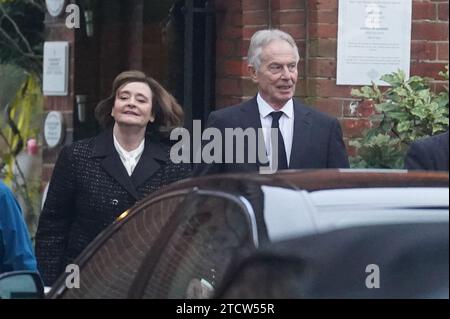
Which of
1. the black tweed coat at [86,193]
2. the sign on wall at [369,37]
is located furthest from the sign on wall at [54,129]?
the black tweed coat at [86,193]

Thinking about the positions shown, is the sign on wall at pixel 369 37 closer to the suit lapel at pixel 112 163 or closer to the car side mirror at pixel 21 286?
the suit lapel at pixel 112 163

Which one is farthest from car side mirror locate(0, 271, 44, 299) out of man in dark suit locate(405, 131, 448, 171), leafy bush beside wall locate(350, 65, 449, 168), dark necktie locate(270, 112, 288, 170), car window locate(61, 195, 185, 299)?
leafy bush beside wall locate(350, 65, 449, 168)

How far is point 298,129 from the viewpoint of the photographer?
21.1 feet

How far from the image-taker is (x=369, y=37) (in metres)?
8.24

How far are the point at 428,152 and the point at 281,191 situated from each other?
7.20 ft

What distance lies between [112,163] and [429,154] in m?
1.88

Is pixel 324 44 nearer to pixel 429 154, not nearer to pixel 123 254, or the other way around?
pixel 429 154

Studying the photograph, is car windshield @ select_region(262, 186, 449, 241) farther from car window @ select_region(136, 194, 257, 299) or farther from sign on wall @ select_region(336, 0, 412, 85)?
sign on wall @ select_region(336, 0, 412, 85)

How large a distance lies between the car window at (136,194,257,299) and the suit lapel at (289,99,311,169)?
2.38 m

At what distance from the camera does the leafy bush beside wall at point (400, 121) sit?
708 cm

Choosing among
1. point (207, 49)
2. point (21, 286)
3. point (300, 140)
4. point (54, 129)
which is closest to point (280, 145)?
point (300, 140)

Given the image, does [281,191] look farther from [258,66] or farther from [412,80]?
[412,80]

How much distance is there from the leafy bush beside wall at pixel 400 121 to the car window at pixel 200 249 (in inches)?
129

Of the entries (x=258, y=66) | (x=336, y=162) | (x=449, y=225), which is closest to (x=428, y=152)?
(x=336, y=162)
